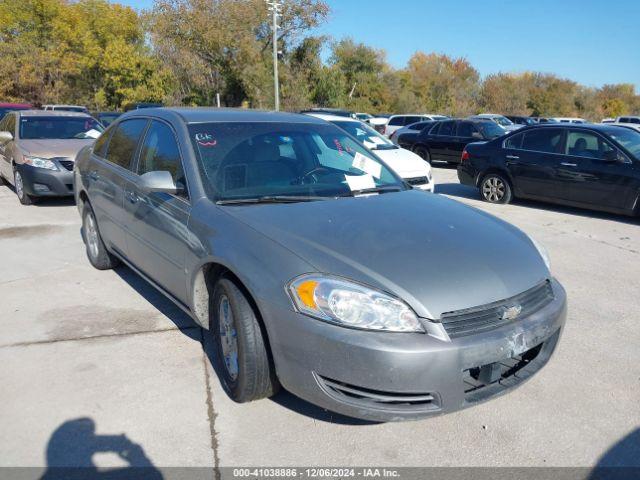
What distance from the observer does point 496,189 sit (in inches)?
376

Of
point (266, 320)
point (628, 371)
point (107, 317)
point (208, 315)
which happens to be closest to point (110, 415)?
point (208, 315)

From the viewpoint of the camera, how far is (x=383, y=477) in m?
2.50

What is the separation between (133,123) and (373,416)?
3385mm

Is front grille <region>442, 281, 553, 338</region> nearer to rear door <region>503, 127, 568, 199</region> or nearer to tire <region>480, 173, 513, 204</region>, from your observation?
rear door <region>503, 127, 568, 199</region>

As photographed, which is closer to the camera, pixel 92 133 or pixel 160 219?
pixel 160 219

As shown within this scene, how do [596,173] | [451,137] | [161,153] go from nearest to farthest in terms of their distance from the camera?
[161,153], [596,173], [451,137]

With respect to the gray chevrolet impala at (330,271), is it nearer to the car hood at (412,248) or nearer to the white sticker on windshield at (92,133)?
the car hood at (412,248)

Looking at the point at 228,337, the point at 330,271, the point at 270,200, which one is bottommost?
the point at 228,337

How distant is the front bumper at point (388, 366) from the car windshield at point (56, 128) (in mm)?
8274

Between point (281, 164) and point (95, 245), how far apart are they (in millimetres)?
2733

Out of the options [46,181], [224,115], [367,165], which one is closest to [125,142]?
[224,115]

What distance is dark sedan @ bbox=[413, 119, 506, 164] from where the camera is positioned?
14320mm

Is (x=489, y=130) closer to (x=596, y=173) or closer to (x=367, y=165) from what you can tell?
(x=596, y=173)

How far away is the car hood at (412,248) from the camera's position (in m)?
2.50
